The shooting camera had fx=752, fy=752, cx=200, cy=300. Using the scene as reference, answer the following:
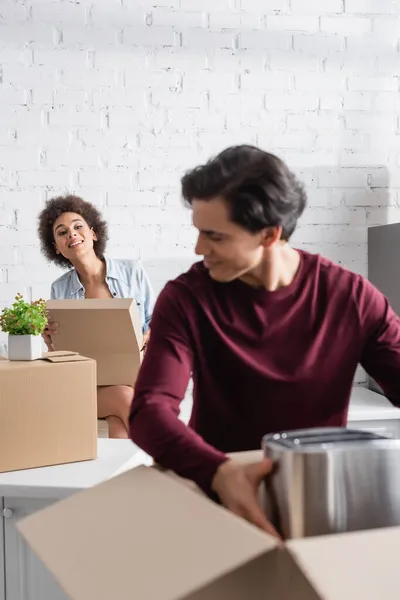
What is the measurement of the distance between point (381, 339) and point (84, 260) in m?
2.19

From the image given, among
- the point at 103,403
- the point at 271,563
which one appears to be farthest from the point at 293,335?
the point at 103,403

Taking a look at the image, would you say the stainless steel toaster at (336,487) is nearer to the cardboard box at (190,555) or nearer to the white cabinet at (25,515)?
the cardboard box at (190,555)

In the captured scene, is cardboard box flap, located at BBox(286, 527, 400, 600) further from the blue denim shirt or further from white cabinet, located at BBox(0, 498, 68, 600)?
the blue denim shirt

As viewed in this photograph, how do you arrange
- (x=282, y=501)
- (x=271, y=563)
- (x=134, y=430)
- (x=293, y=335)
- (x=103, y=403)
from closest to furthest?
(x=271, y=563) → (x=282, y=501) → (x=134, y=430) → (x=293, y=335) → (x=103, y=403)

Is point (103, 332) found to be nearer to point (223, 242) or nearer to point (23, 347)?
point (23, 347)

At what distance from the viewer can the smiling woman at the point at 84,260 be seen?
3227 mm

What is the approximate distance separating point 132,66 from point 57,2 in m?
0.44

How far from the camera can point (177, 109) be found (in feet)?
11.7

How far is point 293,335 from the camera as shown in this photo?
117cm

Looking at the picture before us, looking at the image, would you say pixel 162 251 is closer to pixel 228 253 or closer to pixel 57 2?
pixel 57 2

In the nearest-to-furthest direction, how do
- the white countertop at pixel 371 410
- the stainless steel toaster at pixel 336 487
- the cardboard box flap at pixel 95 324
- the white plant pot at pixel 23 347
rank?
the stainless steel toaster at pixel 336 487 → the white plant pot at pixel 23 347 → the cardboard box flap at pixel 95 324 → the white countertop at pixel 371 410

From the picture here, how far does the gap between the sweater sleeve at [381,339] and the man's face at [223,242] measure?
0.20 m

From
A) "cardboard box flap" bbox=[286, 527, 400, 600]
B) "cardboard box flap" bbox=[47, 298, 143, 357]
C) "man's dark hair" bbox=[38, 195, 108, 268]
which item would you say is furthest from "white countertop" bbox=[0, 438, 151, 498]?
"man's dark hair" bbox=[38, 195, 108, 268]

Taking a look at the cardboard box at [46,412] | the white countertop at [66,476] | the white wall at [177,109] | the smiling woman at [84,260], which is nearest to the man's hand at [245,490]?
the white countertop at [66,476]
